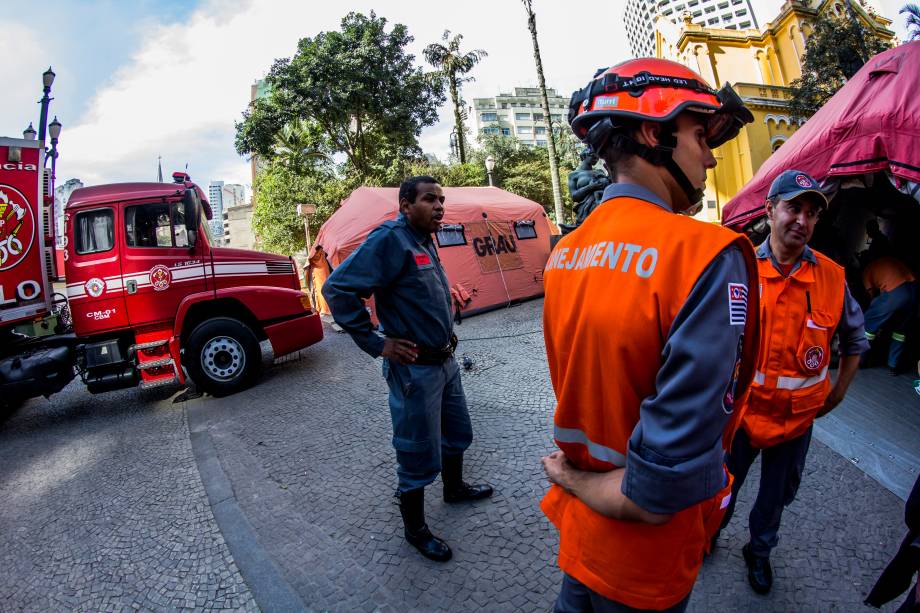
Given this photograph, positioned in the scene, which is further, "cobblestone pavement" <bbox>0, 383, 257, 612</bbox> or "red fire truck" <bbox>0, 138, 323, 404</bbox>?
"red fire truck" <bbox>0, 138, 323, 404</bbox>

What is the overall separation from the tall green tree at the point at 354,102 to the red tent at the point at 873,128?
58.0 feet

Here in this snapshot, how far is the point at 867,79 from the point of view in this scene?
14.6 ft

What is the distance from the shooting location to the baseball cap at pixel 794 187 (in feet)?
6.92

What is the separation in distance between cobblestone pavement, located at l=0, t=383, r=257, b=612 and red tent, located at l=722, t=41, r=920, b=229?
556 cm

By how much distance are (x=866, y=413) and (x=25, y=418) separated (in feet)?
32.7

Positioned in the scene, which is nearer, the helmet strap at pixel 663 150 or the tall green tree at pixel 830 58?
the helmet strap at pixel 663 150

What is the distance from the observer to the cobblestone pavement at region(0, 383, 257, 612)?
2.49 m

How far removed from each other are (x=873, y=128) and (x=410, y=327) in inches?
173

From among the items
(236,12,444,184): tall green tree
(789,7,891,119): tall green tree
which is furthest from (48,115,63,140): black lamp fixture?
(789,7,891,119): tall green tree

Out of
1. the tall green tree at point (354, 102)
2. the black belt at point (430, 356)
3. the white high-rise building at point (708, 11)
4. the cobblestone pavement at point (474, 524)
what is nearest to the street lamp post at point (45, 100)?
the cobblestone pavement at point (474, 524)

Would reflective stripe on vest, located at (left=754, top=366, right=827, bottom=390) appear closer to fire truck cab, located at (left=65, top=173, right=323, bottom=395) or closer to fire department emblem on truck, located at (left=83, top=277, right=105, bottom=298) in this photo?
fire truck cab, located at (left=65, top=173, right=323, bottom=395)

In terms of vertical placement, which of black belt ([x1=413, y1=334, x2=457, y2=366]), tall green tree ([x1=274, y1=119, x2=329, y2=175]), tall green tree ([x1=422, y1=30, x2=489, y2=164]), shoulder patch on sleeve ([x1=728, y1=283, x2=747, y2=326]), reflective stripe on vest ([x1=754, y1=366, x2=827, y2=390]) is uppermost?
tall green tree ([x1=422, y1=30, x2=489, y2=164])

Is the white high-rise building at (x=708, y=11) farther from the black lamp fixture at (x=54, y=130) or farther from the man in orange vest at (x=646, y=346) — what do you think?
the man in orange vest at (x=646, y=346)

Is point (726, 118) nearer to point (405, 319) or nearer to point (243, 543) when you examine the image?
point (405, 319)
